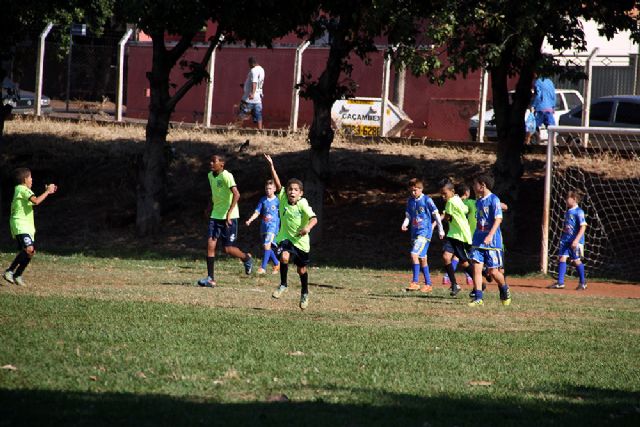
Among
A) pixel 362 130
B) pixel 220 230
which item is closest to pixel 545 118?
pixel 362 130

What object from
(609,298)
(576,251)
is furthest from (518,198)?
(609,298)

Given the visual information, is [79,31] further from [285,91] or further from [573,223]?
[573,223]

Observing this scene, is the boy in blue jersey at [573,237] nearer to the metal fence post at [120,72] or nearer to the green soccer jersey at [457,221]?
the green soccer jersey at [457,221]

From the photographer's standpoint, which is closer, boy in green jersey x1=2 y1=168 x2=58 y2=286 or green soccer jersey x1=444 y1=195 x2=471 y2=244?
boy in green jersey x1=2 y1=168 x2=58 y2=286

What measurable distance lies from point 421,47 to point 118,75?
46.0 feet

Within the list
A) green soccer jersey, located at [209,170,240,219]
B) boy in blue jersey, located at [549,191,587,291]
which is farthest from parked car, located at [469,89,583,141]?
green soccer jersey, located at [209,170,240,219]

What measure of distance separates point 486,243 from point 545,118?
14.1 metres

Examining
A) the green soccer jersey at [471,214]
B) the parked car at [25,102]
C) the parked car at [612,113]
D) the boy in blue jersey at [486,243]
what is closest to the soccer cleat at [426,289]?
the green soccer jersey at [471,214]

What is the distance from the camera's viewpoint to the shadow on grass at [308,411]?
736 cm

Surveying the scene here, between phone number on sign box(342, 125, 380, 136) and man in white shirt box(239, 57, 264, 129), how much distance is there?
2635 millimetres

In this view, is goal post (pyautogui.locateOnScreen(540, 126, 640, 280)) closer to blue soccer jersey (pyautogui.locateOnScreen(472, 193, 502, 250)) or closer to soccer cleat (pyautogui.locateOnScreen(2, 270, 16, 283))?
blue soccer jersey (pyautogui.locateOnScreen(472, 193, 502, 250))

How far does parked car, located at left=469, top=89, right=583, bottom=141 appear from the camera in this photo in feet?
102

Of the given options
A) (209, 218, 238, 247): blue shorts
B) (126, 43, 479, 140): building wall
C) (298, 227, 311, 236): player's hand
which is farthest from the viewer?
(126, 43, 479, 140): building wall

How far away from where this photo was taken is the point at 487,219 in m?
15.1
